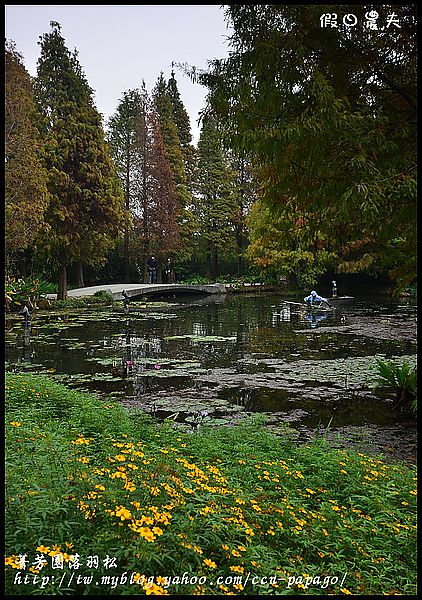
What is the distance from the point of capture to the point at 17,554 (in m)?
2.02

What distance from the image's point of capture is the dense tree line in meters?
5.02

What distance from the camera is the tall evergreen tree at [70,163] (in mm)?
21438

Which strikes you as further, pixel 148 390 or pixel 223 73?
pixel 148 390

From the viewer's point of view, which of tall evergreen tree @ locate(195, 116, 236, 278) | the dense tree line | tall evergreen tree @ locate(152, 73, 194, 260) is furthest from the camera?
tall evergreen tree @ locate(195, 116, 236, 278)

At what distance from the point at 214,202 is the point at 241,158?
29350 millimetres

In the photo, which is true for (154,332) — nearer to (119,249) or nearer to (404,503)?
(404,503)

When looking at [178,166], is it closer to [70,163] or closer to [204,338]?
[70,163]

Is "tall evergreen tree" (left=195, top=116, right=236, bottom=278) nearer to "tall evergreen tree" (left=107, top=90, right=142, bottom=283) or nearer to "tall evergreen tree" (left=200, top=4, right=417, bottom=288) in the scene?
"tall evergreen tree" (left=107, top=90, right=142, bottom=283)

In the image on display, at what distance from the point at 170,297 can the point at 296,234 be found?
74.2 feet

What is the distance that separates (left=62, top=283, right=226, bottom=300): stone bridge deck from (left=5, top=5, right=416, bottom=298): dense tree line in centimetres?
156

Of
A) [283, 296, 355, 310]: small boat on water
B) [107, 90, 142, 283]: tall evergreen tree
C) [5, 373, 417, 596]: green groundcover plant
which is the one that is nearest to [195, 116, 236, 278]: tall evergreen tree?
[107, 90, 142, 283]: tall evergreen tree

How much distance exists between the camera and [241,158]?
654 centimetres

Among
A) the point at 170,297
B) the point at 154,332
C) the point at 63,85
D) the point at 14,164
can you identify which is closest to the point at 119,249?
the point at 170,297

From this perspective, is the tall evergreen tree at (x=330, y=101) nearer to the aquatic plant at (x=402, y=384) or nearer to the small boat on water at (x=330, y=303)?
the aquatic plant at (x=402, y=384)
